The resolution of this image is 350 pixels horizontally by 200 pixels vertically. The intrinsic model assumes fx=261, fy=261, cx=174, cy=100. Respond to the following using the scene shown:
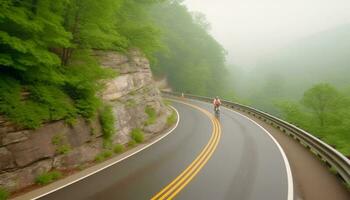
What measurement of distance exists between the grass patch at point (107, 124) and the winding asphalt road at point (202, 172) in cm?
201

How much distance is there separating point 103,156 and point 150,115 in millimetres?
7556

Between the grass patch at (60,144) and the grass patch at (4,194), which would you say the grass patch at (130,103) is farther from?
the grass patch at (4,194)

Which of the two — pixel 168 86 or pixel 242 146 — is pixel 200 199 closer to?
pixel 242 146

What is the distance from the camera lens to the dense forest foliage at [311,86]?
3012 cm

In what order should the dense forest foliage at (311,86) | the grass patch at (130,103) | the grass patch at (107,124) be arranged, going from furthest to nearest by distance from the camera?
the dense forest foliage at (311,86) < the grass patch at (130,103) < the grass patch at (107,124)

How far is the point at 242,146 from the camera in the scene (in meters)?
14.3

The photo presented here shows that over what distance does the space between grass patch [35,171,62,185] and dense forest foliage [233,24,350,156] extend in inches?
825

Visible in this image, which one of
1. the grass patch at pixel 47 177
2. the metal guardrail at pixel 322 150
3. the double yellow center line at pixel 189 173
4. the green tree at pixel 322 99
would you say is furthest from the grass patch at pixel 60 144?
the green tree at pixel 322 99

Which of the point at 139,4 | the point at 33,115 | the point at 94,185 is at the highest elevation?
the point at 139,4

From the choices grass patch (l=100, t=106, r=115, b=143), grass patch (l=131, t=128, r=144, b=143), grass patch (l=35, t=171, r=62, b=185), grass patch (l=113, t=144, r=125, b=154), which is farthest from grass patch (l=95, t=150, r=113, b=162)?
grass patch (l=131, t=128, r=144, b=143)

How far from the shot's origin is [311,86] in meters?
70.3

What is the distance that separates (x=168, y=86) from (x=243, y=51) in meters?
126

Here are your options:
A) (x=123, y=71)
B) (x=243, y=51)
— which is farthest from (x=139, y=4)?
(x=243, y=51)

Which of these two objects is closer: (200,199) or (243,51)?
(200,199)
